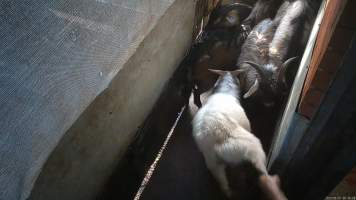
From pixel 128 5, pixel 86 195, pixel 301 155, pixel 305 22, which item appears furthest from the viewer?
pixel 305 22

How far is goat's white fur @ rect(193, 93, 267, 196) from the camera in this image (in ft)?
6.82

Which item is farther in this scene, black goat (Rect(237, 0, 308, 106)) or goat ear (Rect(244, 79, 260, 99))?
black goat (Rect(237, 0, 308, 106))

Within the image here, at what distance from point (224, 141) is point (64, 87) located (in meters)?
1.31

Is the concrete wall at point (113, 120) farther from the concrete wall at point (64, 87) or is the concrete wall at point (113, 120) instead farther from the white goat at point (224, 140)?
the white goat at point (224, 140)

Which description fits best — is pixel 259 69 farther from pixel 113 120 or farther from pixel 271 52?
pixel 113 120

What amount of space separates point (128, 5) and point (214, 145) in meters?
1.17

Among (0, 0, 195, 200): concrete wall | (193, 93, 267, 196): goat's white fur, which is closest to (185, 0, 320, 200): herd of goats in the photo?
(193, 93, 267, 196): goat's white fur

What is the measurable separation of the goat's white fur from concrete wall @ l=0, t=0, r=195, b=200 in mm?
644

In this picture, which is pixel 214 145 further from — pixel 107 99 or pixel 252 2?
pixel 252 2

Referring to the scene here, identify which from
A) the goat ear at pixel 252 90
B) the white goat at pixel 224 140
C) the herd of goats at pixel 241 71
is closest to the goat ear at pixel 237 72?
the herd of goats at pixel 241 71

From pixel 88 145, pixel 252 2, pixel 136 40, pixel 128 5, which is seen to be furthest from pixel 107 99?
pixel 252 2

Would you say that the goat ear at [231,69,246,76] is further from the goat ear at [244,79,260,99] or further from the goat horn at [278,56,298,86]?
the goat horn at [278,56,298,86]

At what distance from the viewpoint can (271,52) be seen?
3.22m

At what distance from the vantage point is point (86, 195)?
6.82 ft
